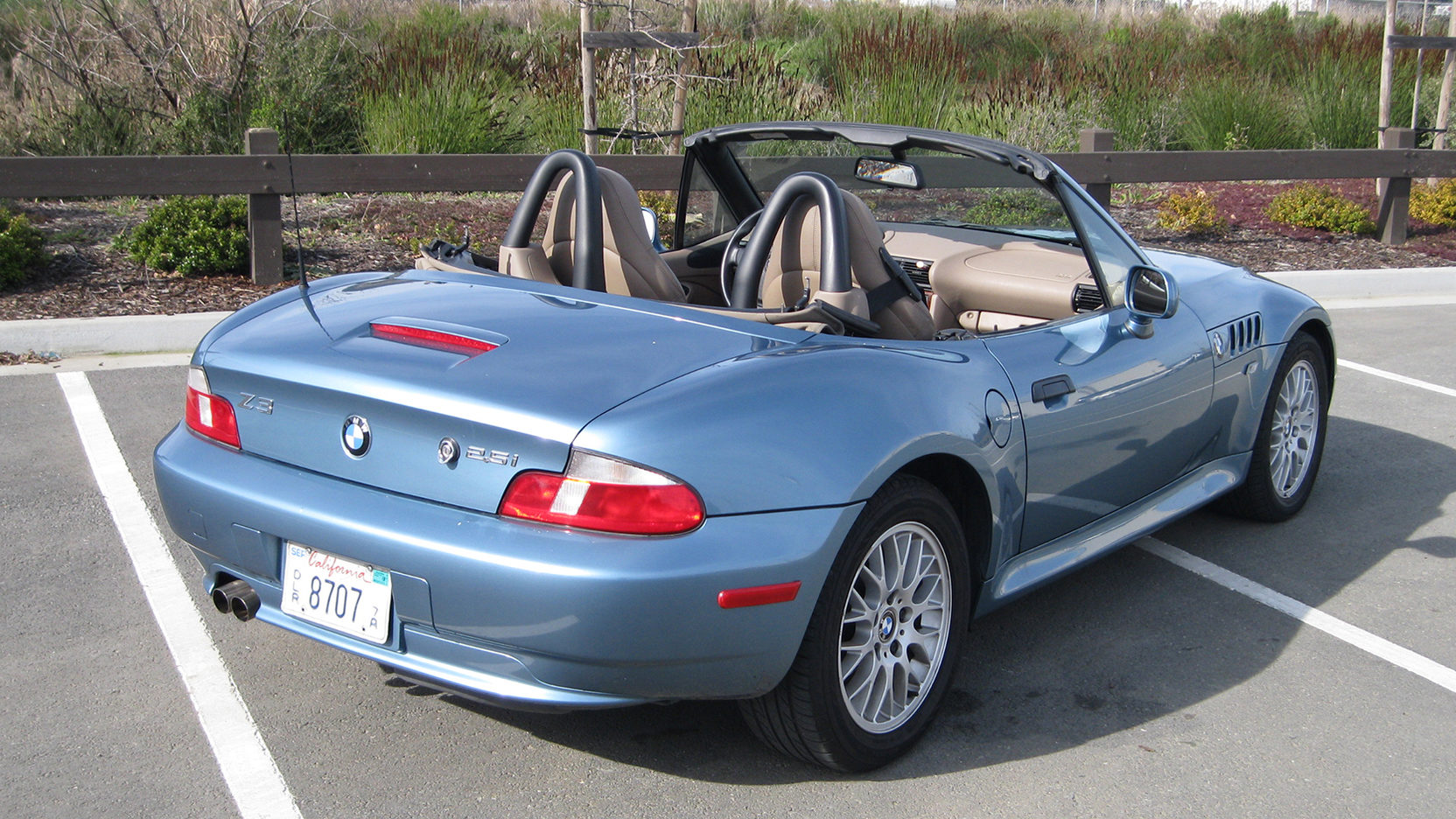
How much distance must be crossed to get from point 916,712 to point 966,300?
5.84 feet

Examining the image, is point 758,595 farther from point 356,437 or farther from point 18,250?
point 18,250

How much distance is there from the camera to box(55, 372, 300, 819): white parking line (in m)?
2.96

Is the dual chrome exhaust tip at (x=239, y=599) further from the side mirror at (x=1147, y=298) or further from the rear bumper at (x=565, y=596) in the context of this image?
the side mirror at (x=1147, y=298)

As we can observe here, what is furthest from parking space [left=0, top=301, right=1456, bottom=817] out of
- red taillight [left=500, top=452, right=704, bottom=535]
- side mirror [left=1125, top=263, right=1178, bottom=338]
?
side mirror [left=1125, top=263, right=1178, bottom=338]

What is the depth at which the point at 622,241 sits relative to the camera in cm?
372

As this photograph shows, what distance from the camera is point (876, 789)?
3031 millimetres

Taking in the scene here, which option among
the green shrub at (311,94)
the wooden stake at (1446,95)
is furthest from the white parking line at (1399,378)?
the green shrub at (311,94)

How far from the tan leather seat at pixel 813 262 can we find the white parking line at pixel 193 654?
176cm

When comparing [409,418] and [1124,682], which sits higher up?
[409,418]

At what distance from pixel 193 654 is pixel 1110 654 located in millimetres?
2644

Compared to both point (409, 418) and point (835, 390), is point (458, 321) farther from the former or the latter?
point (835, 390)

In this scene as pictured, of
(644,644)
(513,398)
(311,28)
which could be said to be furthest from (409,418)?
(311,28)

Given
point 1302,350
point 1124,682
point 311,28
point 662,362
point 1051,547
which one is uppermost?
point 311,28

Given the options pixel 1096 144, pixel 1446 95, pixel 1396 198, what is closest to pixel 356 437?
pixel 1096 144
